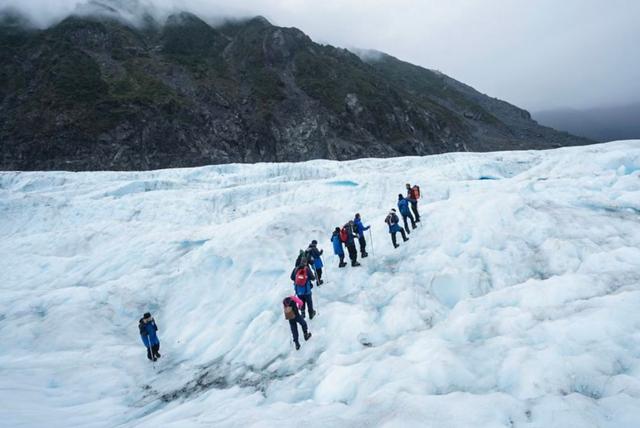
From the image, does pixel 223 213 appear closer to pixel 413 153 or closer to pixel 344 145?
pixel 344 145

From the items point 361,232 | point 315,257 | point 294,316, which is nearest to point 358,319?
point 294,316

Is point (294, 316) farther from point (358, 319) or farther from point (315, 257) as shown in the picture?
point (315, 257)

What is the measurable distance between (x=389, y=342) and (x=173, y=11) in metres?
118

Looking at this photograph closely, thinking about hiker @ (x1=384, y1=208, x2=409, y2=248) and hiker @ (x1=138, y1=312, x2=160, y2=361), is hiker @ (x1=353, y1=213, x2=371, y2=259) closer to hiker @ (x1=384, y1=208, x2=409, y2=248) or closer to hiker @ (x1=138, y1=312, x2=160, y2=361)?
hiker @ (x1=384, y1=208, x2=409, y2=248)

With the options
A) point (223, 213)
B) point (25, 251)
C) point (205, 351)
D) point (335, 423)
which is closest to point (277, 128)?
point (223, 213)

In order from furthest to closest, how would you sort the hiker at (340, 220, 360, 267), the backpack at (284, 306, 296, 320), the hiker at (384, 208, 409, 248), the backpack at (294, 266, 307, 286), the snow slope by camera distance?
1. the hiker at (384, 208, 409, 248)
2. the hiker at (340, 220, 360, 267)
3. the backpack at (294, 266, 307, 286)
4. the backpack at (284, 306, 296, 320)
5. the snow slope

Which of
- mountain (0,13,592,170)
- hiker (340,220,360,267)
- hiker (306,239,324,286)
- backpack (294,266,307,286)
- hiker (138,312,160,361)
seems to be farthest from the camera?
mountain (0,13,592,170)

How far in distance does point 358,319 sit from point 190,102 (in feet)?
230

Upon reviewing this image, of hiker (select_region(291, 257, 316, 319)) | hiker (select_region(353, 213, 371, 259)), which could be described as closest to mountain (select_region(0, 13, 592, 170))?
hiker (select_region(353, 213, 371, 259))

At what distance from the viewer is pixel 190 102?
71.6 meters

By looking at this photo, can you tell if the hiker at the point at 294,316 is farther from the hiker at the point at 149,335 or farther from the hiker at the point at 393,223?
the hiker at the point at 393,223

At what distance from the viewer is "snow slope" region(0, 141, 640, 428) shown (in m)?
6.11

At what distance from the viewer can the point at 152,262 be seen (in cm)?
1681

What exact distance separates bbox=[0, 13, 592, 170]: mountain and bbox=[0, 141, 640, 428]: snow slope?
147 ft
